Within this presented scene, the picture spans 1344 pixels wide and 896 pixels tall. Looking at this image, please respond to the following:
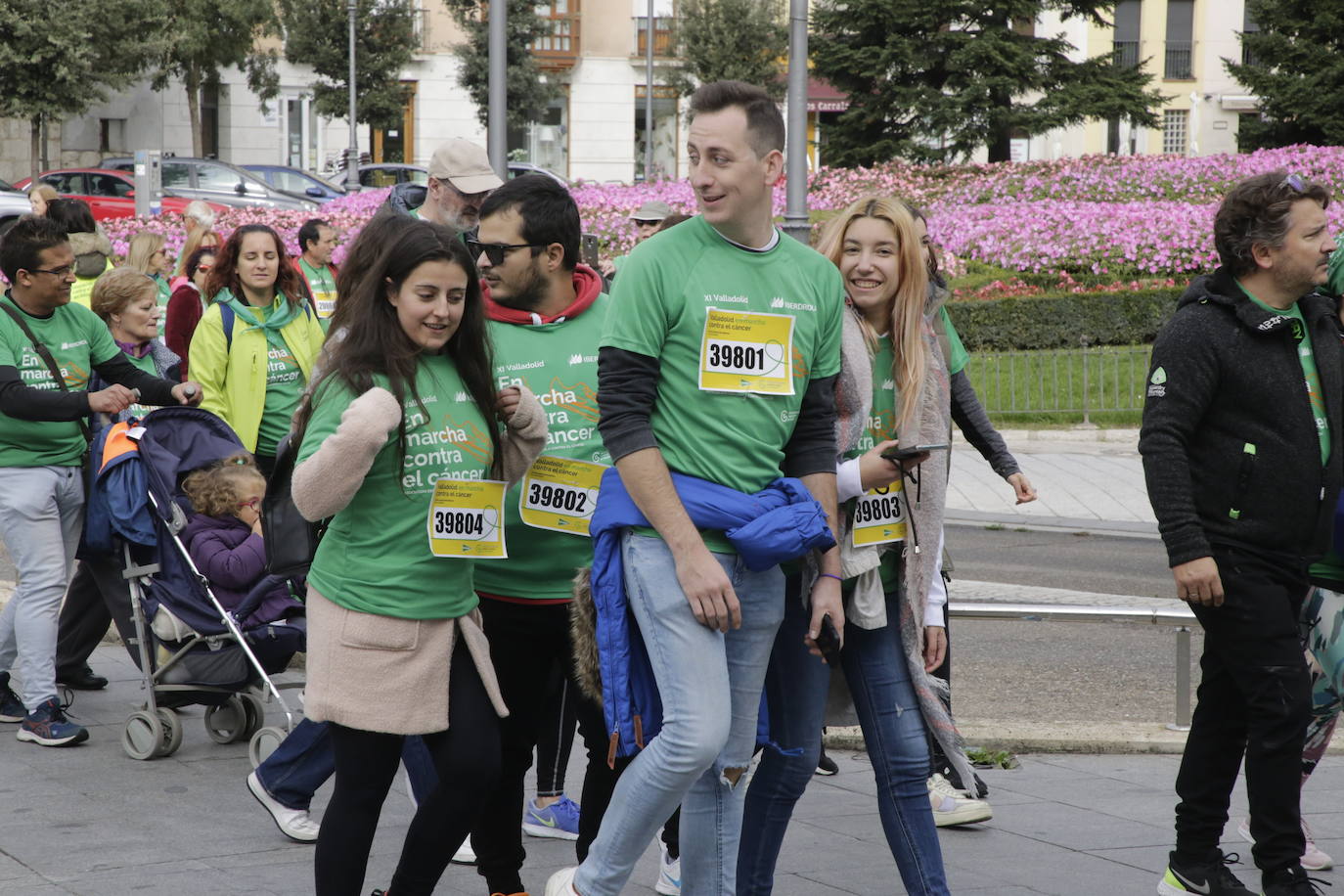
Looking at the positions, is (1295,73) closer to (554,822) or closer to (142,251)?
(142,251)

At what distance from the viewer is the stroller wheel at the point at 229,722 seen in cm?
609

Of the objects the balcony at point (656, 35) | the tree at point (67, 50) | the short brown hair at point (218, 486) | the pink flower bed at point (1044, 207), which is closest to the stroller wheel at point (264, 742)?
the short brown hair at point (218, 486)

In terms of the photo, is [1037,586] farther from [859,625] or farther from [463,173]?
[859,625]

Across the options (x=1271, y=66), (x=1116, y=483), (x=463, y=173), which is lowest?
(x=1116, y=483)

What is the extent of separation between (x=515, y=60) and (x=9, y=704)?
4314 centimetres

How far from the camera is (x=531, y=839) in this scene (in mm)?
4930

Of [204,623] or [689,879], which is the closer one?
[689,879]

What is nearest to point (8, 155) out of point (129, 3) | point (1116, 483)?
point (129, 3)

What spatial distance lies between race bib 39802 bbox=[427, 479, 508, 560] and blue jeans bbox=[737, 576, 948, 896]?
695 millimetres

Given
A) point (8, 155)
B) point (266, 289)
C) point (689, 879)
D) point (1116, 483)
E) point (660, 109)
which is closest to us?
point (689, 879)

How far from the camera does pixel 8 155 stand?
151ft

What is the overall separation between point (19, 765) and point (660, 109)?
2035 inches

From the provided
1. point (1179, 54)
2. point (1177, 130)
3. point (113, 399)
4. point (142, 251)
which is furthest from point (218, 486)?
point (1177, 130)

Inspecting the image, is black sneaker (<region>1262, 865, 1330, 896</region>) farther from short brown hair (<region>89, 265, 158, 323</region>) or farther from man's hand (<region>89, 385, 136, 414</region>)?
short brown hair (<region>89, 265, 158, 323</region>)
